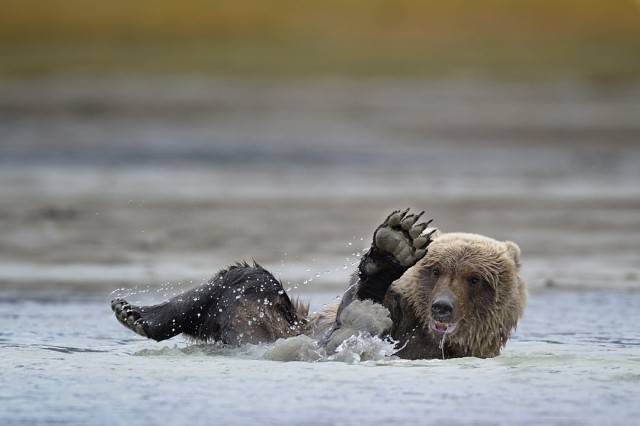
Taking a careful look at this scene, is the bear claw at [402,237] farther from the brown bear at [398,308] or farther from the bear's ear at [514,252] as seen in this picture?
the bear's ear at [514,252]

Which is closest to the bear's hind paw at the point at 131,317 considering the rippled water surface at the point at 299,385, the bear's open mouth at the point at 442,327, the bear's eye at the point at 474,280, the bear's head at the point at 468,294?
the rippled water surface at the point at 299,385

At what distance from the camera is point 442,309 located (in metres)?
7.18

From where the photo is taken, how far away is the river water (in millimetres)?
6297

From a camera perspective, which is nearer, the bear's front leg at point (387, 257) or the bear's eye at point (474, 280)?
the bear's front leg at point (387, 257)

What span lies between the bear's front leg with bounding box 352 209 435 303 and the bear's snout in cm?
25

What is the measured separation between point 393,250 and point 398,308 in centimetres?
68

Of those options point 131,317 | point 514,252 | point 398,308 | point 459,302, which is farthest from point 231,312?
point 514,252

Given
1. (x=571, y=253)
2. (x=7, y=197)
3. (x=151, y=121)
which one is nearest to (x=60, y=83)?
(x=151, y=121)

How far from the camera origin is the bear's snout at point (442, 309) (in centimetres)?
717

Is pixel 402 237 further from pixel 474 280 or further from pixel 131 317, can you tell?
pixel 131 317

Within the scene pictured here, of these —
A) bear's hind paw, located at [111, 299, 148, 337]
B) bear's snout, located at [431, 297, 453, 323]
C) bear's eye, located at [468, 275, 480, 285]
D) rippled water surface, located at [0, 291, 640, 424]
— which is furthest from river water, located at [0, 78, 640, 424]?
bear's eye, located at [468, 275, 480, 285]

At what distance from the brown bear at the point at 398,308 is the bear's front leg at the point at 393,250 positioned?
14mm

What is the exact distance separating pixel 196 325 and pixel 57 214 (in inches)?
311

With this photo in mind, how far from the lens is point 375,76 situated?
36938mm
